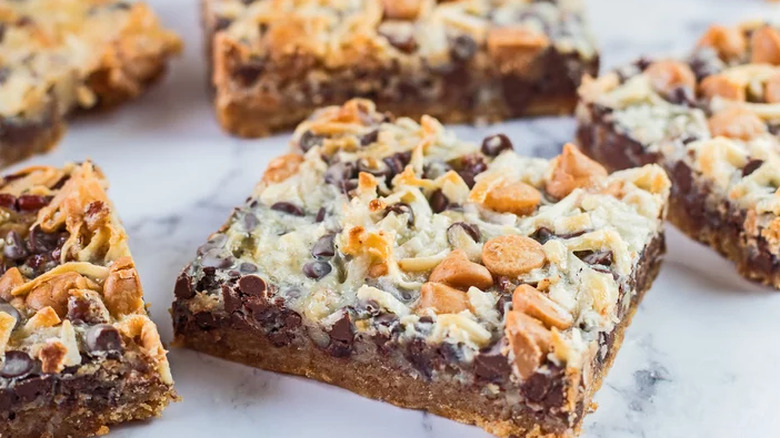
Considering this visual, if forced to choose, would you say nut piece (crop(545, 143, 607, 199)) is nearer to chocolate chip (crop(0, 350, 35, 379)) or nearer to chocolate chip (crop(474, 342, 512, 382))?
chocolate chip (crop(474, 342, 512, 382))

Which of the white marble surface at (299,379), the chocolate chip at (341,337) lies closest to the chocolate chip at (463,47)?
the white marble surface at (299,379)

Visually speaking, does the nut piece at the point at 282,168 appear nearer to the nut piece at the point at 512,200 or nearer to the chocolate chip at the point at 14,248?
the nut piece at the point at 512,200

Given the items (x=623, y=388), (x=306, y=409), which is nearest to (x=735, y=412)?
(x=623, y=388)

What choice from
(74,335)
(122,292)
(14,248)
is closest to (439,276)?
(122,292)

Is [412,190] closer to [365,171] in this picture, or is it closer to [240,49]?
[365,171]

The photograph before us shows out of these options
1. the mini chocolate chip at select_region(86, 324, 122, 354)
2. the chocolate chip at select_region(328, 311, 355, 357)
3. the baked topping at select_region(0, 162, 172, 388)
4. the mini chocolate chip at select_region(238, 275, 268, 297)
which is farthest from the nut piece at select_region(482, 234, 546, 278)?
the mini chocolate chip at select_region(86, 324, 122, 354)

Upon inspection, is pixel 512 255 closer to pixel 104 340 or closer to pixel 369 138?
pixel 369 138
